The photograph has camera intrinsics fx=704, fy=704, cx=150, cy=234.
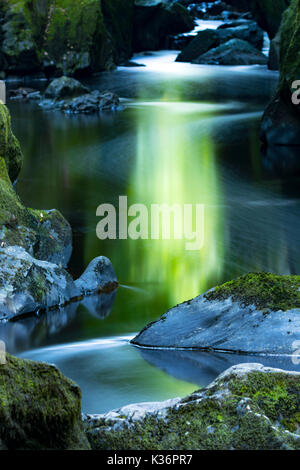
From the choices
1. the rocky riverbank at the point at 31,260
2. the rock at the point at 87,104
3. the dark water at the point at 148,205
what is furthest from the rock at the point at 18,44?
the rocky riverbank at the point at 31,260

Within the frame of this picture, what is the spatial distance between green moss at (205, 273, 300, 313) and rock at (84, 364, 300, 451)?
184 cm

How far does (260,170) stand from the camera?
14.3m

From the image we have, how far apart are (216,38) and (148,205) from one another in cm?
3371

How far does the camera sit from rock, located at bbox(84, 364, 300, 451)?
8.48 ft

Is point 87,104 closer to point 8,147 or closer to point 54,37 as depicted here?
point 54,37

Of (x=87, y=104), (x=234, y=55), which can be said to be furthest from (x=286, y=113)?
(x=234, y=55)

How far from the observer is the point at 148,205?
11203 mm

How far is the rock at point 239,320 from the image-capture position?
15.4ft

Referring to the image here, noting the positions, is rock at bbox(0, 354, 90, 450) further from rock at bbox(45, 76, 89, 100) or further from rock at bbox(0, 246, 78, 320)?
rock at bbox(45, 76, 89, 100)

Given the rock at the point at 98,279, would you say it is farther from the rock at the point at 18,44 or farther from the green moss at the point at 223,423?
the rock at the point at 18,44

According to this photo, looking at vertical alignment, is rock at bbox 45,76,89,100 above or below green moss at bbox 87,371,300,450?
above

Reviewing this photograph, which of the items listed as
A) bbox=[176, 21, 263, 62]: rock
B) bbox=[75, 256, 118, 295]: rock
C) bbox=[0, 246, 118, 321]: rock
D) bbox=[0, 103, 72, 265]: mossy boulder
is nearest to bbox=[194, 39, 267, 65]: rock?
bbox=[176, 21, 263, 62]: rock

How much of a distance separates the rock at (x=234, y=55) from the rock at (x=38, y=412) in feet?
126

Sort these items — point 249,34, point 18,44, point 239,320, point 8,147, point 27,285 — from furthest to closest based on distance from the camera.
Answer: point 249,34, point 18,44, point 8,147, point 27,285, point 239,320
